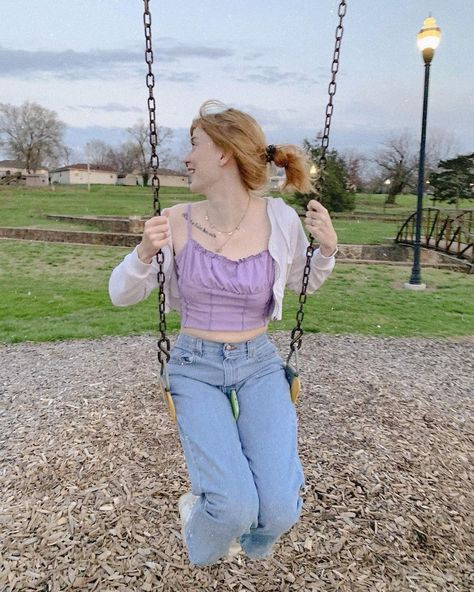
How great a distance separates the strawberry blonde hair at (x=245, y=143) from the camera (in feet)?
7.43

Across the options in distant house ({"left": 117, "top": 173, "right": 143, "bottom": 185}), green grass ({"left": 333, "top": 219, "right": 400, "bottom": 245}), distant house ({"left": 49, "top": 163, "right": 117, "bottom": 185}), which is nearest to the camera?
green grass ({"left": 333, "top": 219, "right": 400, "bottom": 245})

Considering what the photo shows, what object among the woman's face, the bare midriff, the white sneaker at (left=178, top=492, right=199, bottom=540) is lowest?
the white sneaker at (left=178, top=492, right=199, bottom=540)

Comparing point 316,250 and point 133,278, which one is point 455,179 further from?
point 133,278

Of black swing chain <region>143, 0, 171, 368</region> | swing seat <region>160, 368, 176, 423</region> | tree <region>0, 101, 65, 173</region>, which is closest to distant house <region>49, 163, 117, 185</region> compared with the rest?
tree <region>0, 101, 65, 173</region>

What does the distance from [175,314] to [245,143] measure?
5349 mm

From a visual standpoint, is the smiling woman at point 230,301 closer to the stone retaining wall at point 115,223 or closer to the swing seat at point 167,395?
the swing seat at point 167,395

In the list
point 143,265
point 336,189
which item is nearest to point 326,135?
point 143,265

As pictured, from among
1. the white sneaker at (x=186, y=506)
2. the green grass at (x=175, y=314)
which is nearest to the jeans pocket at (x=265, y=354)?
the white sneaker at (x=186, y=506)

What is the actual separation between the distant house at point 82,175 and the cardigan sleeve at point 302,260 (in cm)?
7101

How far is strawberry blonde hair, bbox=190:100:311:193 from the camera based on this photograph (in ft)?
7.43

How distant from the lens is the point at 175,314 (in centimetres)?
747

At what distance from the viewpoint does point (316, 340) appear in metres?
6.27

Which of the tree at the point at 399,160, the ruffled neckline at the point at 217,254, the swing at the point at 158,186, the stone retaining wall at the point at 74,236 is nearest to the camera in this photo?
the swing at the point at 158,186

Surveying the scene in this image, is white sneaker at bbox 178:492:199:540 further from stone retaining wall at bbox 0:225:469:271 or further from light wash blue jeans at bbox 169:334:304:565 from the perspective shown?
stone retaining wall at bbox 0:225:469:271
